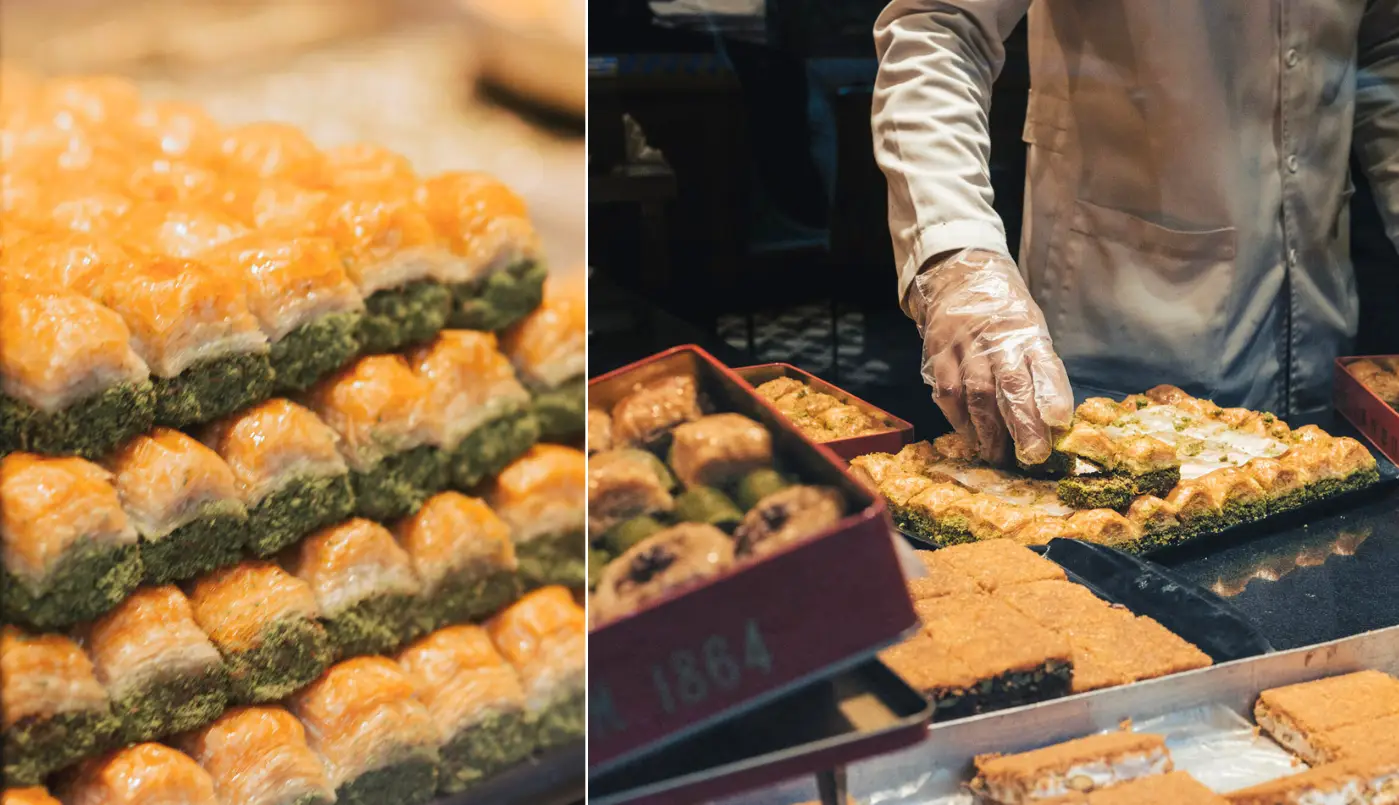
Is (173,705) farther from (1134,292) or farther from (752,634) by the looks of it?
(1134,292)

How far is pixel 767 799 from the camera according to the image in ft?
4.79

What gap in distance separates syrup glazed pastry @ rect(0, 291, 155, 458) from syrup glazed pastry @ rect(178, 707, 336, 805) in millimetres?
349

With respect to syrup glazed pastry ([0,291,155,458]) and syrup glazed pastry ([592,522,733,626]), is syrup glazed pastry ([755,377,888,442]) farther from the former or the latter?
syrup glazed pastry ([0,291,155,458])

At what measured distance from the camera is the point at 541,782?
5.05 ft

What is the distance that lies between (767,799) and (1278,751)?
0.72 m

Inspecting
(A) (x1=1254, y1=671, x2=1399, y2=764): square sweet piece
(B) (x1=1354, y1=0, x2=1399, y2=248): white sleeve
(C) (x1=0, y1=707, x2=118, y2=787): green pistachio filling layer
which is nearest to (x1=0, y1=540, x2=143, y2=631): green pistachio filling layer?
(C) (x1=0, y1=707, x2=118, y2=787): green pistachio filling layer

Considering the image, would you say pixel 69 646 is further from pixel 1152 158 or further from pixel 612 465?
pixel 1152 158

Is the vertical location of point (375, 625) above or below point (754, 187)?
below

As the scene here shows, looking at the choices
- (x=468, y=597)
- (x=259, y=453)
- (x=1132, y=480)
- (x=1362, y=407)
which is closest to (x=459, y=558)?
(x=468, y=597)

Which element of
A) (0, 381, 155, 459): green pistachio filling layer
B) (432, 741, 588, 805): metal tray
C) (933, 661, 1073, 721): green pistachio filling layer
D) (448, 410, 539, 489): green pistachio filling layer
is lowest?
(432, 741, 588, 805): metal tray

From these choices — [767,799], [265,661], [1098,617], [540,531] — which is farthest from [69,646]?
[1098,617]

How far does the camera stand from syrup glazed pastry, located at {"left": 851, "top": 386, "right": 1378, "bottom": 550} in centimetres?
175

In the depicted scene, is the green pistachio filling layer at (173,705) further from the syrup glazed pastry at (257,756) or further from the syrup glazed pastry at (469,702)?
the syrup glazed pastry at (469,702)

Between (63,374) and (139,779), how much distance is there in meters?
0.44
